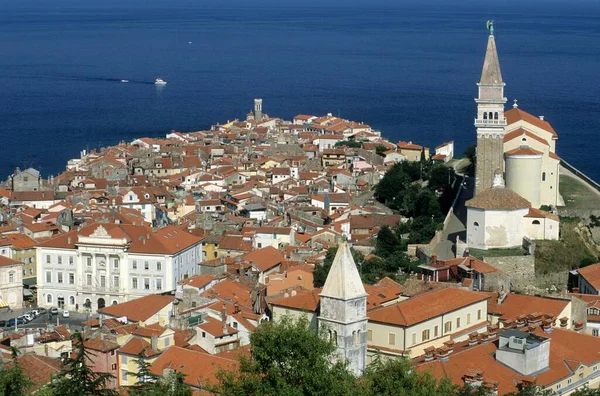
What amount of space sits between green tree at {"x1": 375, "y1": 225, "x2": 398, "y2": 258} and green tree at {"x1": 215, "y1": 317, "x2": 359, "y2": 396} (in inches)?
715

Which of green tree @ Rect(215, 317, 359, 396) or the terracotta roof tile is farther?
the terracotta roof tile

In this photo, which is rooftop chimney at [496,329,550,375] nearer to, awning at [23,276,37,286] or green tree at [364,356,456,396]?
green tree at [364,356,456,396]

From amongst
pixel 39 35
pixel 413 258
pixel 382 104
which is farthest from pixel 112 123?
pixel 39 35

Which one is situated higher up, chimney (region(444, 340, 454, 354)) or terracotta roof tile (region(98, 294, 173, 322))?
chimney (region(444, 340, 454, 354))

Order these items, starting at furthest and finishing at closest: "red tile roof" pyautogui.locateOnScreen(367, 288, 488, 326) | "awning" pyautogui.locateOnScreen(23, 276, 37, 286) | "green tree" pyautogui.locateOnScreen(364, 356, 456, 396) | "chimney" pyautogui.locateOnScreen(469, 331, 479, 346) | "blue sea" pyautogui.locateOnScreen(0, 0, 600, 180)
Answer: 1. "blue sea" pyautogui.locateOnScreen(0, 0, 600, 180)
2. "awning" pyautogui.locateOnScreen(23, 276, 37, 286)
3. "red tile roof" pyautogui.locateOnScreen(367, 288, 488, 326)
4. "chimney" pyautogui.locateOnScreen(469, 331, 479, 346)
5. "green tree" pyautogui.locateOnScreen(364, 356, 456, 396)

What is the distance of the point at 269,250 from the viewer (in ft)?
122

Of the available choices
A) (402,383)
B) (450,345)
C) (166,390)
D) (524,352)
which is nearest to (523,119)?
(450,345)

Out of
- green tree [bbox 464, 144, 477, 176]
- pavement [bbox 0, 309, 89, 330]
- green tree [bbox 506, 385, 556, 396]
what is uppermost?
green tree [bbox 464, 144, 477, 176]

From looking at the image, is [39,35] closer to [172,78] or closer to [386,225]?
[172,78]

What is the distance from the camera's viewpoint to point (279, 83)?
117375 mm

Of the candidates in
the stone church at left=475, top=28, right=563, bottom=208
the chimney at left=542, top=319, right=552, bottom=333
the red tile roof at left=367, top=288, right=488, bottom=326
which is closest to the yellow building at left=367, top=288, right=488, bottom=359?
the red tile roof at left=367, top=288, right=488, bottom=326

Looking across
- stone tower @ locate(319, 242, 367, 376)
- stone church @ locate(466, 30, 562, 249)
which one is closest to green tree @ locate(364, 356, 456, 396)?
stone tower @ locate(319, 242, 367, 376)

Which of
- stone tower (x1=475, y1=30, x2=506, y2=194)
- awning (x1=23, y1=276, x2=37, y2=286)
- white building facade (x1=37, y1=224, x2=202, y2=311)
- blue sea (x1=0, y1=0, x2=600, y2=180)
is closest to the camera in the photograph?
white building facade (x1=37, y1=224, x2=202, y2=311)

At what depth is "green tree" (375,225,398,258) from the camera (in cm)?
3694
